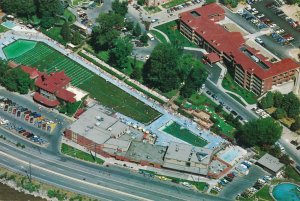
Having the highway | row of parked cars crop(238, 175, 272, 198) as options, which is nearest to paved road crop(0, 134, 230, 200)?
the highway


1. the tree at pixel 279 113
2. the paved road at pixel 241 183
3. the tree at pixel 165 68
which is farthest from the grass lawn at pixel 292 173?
the tree at pixel 165 68

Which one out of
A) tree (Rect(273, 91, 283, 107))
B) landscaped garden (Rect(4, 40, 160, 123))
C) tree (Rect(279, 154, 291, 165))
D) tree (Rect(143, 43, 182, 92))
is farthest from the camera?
tree (Rect(143, 43, 182, 92))

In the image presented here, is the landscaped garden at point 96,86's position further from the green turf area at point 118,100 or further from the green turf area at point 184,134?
the green turf area at point 184,134

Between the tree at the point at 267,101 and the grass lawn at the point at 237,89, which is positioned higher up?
the tree at the point at 267,101

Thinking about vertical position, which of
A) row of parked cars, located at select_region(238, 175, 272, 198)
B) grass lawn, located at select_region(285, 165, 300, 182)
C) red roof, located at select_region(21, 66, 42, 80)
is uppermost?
grass lawn, located at select_region(285, 165, 300, 182)

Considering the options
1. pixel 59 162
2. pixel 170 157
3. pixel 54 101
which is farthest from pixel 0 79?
pixel 170 157

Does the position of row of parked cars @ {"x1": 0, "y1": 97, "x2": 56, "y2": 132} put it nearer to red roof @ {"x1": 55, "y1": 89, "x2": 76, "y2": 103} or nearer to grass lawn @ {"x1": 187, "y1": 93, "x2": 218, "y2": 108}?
red roof @ {"x1": 55, "y1": 89, "x2": 76, "y2": 103}

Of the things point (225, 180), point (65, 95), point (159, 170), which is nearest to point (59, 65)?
point (65, 95)
